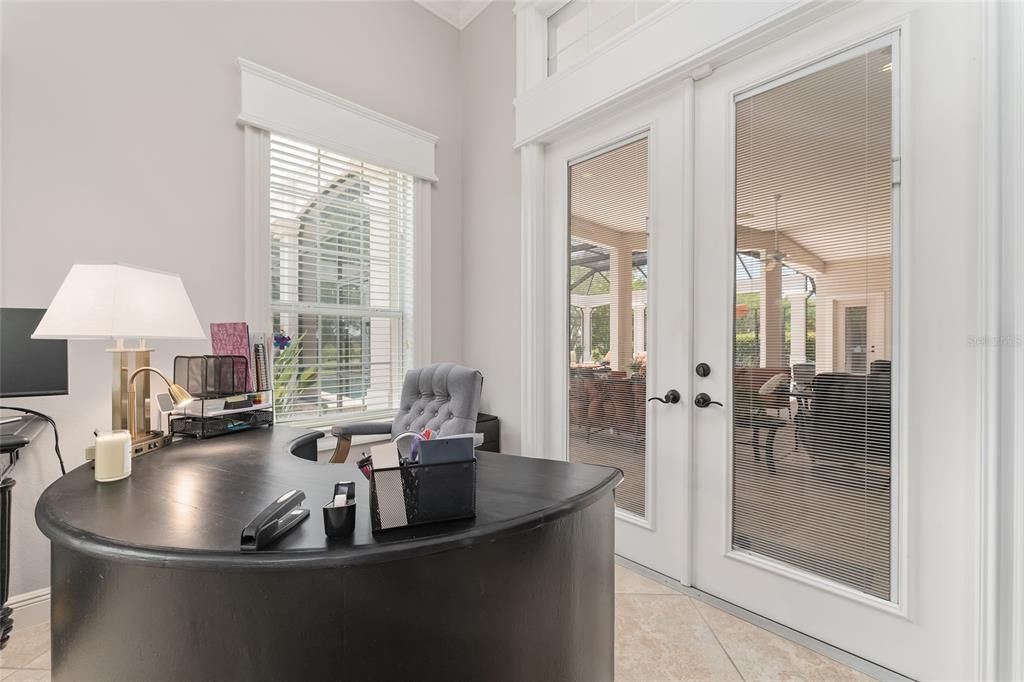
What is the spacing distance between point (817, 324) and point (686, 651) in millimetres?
1368

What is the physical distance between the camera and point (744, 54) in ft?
6.48

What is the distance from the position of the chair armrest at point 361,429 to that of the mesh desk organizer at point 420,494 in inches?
55.8

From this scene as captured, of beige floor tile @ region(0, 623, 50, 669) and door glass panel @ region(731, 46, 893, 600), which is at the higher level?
door glass panel @ region(731, 46, 893, 600)

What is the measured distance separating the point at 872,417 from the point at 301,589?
189cm

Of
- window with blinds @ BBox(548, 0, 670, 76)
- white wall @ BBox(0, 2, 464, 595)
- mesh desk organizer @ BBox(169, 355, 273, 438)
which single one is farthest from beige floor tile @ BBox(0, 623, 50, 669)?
window with blinds @ BBox(548, 0, 670, 76)

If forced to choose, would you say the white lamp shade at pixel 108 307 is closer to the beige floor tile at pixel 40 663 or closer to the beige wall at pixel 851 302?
the beige floor tile at pixel 40 663

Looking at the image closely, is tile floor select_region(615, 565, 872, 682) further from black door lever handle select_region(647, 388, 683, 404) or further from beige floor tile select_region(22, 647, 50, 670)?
beige floor tile select_region(22, 647, 50, 670)

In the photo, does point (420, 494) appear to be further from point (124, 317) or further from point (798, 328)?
point (798, 328)

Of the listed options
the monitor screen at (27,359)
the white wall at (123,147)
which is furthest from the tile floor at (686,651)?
the monitor screen at (27,359)

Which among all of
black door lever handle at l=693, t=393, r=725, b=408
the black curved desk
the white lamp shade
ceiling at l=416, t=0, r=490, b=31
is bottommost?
the black curved desk

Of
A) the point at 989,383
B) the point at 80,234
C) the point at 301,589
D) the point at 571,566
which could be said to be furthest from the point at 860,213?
the point at 80,234

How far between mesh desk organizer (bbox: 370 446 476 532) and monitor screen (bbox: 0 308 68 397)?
1.66m

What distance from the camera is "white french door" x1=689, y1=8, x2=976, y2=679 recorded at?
1522mm

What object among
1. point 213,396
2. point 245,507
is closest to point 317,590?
point 245,507
